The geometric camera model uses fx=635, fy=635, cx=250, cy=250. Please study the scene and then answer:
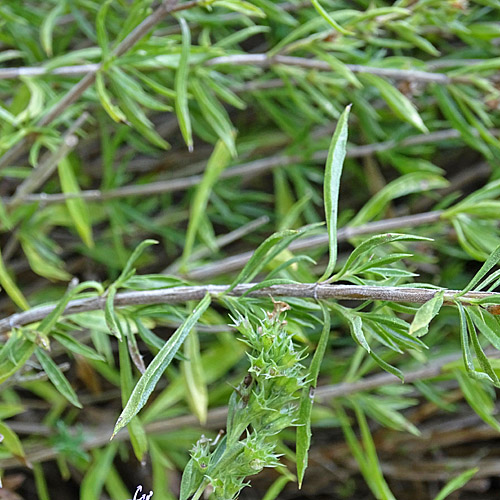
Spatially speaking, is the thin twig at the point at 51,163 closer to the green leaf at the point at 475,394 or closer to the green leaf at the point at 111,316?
the green leaf at the point at 111,316

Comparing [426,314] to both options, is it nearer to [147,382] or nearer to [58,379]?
[147,382]

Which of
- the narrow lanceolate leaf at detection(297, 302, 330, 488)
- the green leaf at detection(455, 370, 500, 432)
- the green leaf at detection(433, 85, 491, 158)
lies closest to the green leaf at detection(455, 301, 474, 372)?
the narrow lanceolate leaf at detection(297, 302, 330, 488)

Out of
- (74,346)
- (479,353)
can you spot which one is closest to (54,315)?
(74,346)

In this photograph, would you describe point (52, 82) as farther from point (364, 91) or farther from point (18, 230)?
point (364, 91)

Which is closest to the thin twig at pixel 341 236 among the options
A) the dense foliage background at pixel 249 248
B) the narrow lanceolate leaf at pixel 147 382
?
Result: the dense foliage background at pixel 249 248

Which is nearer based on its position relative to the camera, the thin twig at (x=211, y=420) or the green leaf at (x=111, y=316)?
the green leaf at (x=111, y=316)

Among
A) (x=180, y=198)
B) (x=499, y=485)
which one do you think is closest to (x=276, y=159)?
(x=180, y=198)
